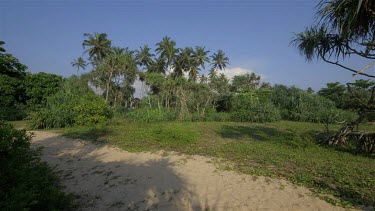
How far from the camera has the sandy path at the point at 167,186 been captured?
11.7 ft

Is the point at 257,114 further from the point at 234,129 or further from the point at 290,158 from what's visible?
the point at 290,158

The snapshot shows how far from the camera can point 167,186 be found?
168 inches

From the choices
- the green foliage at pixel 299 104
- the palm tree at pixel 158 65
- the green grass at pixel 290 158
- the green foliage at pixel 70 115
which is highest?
the palm tree at pixel 158 65

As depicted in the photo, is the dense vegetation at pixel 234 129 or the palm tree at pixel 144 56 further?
the palm tree at pixel 144 56

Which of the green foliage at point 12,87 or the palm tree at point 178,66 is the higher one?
the palm tree at point 178,66

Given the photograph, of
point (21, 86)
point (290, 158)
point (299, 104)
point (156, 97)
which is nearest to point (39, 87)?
point (21, 86)

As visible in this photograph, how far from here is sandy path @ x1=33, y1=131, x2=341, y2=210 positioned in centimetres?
358

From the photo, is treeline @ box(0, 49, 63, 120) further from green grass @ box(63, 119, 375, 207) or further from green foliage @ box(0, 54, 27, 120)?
green grass @ box(63, 119, 375, 207)

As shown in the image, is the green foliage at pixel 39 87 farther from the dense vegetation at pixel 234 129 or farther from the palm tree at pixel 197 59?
the palm tree at pixel 197 59

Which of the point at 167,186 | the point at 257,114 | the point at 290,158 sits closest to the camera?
the point at 167,186

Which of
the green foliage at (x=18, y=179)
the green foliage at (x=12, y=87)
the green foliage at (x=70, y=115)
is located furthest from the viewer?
the green foliage at (x=12, y=87)

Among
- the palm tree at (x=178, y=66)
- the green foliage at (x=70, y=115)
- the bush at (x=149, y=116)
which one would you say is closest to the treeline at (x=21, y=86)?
the green foliage at (x=70, y=115)

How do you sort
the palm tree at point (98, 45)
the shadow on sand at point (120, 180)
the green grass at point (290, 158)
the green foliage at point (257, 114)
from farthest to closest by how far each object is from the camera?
the palm tree at point (98, 45) → the green foliage at point (257, 114) → the green grass at point (290, 158) → the shadow on sand at point (120, 180)

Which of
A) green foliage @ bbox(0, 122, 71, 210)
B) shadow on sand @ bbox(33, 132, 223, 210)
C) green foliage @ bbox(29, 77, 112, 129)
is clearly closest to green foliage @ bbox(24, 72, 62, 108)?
green foliage @ bbox(29, 77, 112, 129)
